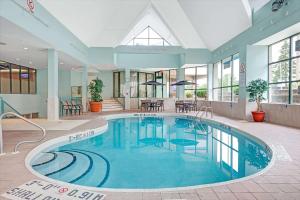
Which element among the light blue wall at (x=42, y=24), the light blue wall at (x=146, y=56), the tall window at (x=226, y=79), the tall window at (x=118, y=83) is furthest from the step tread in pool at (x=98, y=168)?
the tall window at (x=118, y=83)

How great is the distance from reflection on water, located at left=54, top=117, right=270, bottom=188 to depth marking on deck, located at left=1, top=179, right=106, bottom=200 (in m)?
0.94

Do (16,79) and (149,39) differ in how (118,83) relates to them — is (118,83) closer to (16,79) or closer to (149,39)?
(149,39)

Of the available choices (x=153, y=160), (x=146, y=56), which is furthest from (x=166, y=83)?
(x=153, y=160)

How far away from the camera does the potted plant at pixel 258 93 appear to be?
28.6ft

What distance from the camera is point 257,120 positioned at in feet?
29.4

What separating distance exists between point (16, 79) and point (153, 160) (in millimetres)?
10725

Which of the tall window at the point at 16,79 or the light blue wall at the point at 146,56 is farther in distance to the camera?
the light blue wall at the point at 146,56

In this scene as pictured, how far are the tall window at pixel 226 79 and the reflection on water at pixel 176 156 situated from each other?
4752 mm

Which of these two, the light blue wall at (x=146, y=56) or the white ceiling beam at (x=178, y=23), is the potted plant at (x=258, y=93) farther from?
the light blue wall at (x=146, y=56)

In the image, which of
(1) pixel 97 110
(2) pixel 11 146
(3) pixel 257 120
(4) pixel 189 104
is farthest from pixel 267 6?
(1) pixel 97 110

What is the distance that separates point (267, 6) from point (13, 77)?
12303 mm

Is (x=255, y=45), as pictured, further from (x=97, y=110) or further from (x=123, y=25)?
(x=97, y=110)

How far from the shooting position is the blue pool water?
12.1ft

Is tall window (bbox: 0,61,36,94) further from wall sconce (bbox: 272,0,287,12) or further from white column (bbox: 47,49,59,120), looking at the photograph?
wall sconce (bbox: 272,0,287,12)
